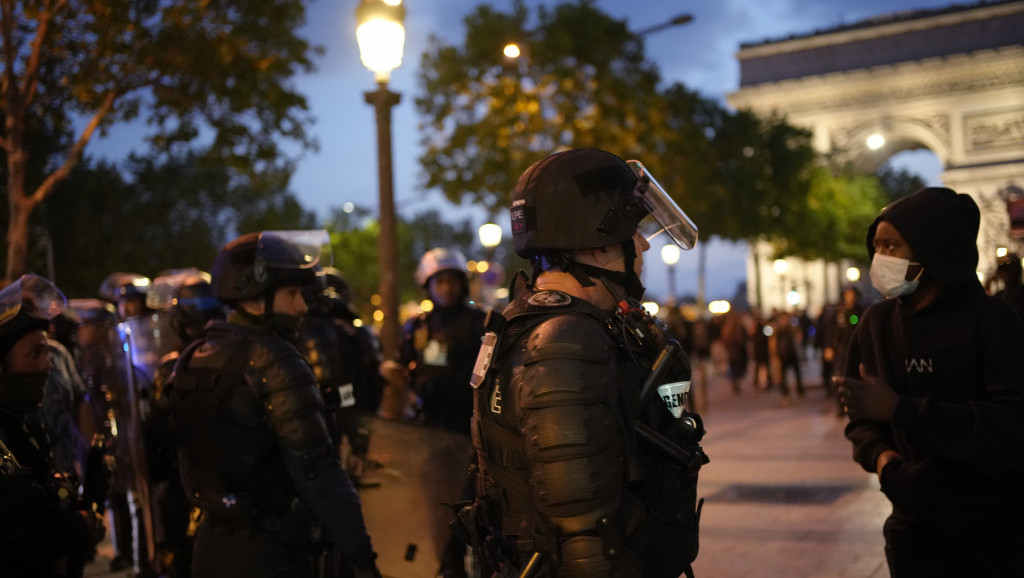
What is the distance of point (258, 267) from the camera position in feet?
13.1

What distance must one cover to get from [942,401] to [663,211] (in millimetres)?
1426

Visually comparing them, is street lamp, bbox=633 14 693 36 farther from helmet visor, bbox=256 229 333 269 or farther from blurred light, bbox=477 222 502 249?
helmet visor, bbox=256 229 333 269

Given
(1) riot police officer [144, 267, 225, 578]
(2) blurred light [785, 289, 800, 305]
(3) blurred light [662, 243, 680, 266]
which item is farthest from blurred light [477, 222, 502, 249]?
(2) blurred light [785, 289, 800, 305]

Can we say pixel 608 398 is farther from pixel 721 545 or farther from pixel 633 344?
pixel 721 545

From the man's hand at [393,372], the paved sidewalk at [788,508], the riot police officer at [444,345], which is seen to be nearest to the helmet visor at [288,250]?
the riot police officer at [444,345]

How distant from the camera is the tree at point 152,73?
12266mm

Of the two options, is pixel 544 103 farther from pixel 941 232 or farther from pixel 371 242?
pixel 371 242

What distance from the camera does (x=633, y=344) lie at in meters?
2.55

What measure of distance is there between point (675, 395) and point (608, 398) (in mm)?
281

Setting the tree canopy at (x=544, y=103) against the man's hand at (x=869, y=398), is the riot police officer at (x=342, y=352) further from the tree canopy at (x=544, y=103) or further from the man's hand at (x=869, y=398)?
the tree canopy at (x=544, y=103)

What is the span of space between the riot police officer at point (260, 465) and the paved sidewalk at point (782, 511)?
104 centimetres

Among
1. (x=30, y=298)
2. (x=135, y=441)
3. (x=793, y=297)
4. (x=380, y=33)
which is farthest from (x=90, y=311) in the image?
(x=793, y=297)

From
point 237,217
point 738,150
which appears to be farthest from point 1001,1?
point 237,217

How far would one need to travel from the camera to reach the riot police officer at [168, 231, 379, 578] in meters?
3.54
